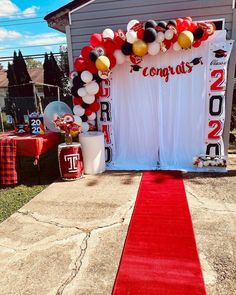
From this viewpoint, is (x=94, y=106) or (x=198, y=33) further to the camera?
(x=94, y=106)

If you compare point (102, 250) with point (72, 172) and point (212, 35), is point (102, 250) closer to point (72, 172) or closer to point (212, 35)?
point (72, 172)

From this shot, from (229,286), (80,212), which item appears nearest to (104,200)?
(80,212)

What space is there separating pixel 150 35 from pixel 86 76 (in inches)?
53.8

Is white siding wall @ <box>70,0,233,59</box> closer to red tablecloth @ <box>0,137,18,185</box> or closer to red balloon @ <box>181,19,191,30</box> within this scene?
red balloon @ <box>181,19,191,30</box>

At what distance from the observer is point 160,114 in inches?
209

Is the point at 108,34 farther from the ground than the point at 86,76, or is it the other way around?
the point at 108,34

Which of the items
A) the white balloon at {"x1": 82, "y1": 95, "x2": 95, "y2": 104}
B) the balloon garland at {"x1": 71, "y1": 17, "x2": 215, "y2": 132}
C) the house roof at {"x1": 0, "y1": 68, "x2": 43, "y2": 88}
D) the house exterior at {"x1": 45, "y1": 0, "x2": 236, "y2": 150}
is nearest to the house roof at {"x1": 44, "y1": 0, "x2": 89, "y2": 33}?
the house exterior at {"x1": 45, "y1": 0, "x2": 236, "y2": 150}

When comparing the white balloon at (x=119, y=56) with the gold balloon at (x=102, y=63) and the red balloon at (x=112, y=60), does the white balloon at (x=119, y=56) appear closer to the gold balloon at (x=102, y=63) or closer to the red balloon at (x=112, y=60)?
the red balloon at (x=112, y=60)

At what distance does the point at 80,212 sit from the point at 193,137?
9.13 ft

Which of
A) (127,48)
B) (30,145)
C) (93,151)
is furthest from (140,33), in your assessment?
(30,145)

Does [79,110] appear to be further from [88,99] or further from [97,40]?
[97,40]

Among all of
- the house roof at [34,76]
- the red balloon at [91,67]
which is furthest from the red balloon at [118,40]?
the house roof at [34,76]

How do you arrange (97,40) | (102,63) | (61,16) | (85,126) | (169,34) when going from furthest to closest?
1. (61,16)
2. (85,126)
3. (97,40)
4. (102,63)
5. (169,34)

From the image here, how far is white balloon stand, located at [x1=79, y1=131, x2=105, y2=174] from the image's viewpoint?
5.16m
